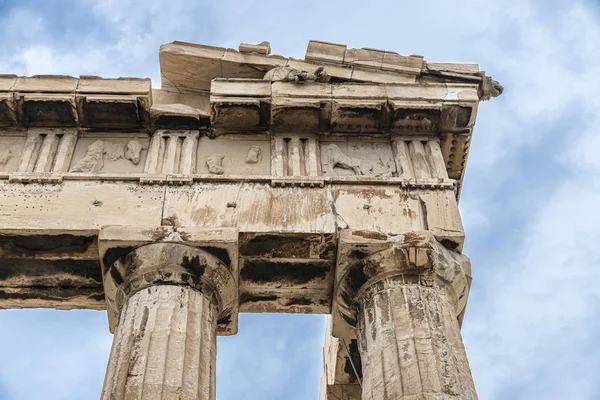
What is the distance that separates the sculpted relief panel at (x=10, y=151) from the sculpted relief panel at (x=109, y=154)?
0.86m

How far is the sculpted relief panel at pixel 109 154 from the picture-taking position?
1388 cm

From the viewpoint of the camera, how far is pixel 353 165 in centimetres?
1418

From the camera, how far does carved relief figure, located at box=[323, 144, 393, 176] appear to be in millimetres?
14100

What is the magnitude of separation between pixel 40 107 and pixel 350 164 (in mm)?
4896

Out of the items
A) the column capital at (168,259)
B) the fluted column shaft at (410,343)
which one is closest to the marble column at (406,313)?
the fluted column shaft at (410,343)

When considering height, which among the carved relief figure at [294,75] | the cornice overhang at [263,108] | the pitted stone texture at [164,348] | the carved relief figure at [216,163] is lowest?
the pitted stone texture at [164,348]

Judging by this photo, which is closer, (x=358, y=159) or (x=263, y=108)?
(x=358, y=159)

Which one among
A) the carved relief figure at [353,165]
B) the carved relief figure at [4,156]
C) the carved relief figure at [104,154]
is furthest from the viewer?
the carved relief figure at [353,165]

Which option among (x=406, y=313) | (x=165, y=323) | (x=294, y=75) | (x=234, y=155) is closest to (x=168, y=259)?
(x=165, y=323)

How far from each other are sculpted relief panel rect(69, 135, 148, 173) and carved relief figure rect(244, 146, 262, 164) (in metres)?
1.59

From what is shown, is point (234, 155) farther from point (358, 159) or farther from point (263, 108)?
point (358, 159)

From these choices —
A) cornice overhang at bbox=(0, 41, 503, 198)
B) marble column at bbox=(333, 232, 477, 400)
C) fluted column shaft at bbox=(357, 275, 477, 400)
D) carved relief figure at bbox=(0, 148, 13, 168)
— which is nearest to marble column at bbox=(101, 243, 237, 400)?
marble column at bbox=(333, 232, 477, 400)

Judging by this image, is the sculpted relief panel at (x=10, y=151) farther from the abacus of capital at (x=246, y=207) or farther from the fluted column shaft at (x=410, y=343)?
the fluted column shaft at (x=410, y=343)

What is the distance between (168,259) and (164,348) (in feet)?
5.30
